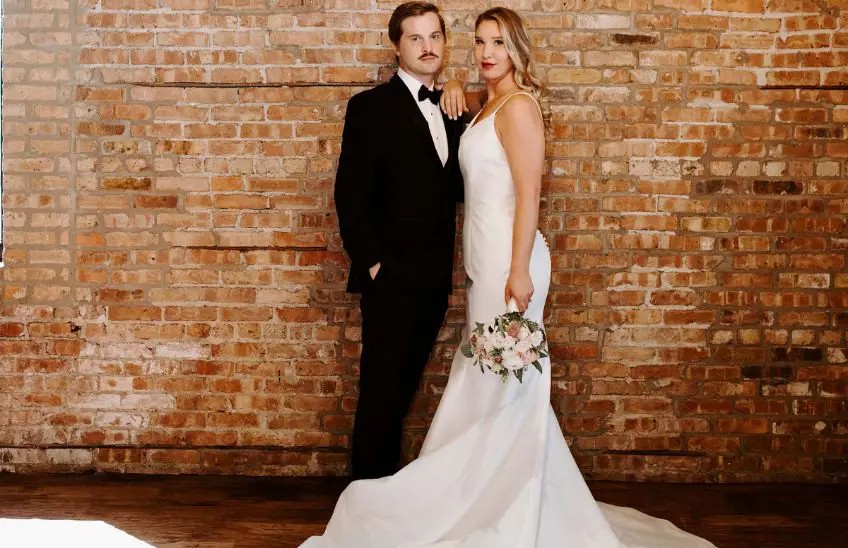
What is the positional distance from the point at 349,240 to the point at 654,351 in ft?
4.88

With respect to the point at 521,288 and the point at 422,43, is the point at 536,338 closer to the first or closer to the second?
the point at 521,288

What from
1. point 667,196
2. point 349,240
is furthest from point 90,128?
point 667,196

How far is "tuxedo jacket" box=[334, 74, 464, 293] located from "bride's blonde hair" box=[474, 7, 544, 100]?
41 cm

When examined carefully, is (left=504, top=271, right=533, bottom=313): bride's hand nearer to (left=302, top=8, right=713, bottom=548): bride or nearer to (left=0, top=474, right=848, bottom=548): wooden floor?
(left=302, top=8, right=713, bottom=548): bride

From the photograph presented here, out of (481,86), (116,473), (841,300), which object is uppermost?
(481,86)

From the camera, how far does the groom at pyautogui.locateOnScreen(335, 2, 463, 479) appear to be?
275cm

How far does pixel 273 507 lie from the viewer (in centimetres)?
300

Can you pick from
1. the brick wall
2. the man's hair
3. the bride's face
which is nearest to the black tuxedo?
the man's hair

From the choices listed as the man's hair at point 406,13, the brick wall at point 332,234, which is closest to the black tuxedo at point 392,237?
the man's hair at point 406,13

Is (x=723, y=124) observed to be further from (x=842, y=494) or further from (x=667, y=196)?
(x=842, y=494)

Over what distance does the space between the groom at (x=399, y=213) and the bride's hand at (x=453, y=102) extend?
0.10 ft

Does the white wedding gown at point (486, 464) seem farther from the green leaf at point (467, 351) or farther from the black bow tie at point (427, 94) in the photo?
the black bow tie at point (427, 94)

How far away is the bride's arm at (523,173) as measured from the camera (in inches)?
96.6

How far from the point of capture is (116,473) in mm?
3373
